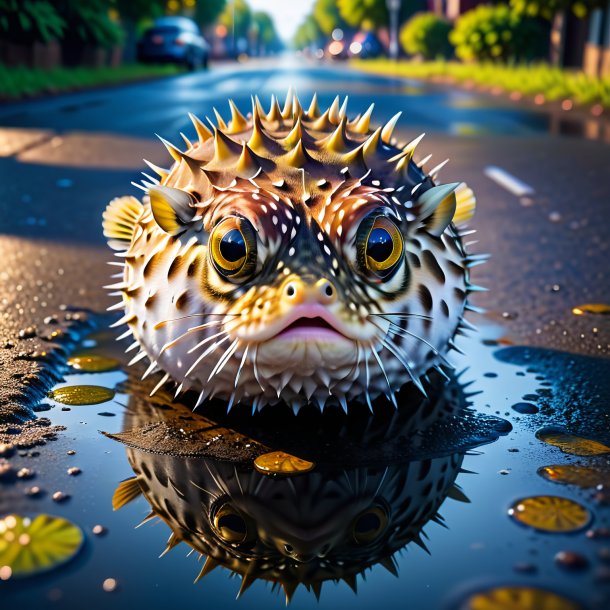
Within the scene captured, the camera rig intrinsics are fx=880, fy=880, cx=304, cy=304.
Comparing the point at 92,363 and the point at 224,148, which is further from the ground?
the point at 224,148

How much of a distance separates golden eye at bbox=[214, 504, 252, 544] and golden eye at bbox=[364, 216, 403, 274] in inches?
32.2

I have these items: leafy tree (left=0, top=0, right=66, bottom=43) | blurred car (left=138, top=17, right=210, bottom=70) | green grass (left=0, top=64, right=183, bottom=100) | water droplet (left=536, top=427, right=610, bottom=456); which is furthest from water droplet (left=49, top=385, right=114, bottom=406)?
blurred car (left=138, top=17, right=210, bottom=70)

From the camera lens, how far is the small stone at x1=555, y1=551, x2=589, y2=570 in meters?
2.04

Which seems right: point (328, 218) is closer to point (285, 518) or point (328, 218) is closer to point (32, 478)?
point (285, 518)

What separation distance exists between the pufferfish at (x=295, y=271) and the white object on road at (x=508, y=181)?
4988 millimetres

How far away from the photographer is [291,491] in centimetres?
248

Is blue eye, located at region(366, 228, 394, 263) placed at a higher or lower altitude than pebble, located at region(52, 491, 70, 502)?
higher

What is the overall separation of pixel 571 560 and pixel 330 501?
0.66 meters

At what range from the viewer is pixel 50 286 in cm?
479

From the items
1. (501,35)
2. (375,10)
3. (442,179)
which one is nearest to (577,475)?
(442,179)

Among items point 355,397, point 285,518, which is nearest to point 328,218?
point 355,397

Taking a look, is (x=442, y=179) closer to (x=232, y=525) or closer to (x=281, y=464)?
(x=281, y=464)

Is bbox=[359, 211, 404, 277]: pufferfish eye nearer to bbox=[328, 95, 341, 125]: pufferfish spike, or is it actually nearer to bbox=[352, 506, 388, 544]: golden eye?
bbox=[352, 506, 388, 544]: golden eye

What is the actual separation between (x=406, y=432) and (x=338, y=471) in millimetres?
374
